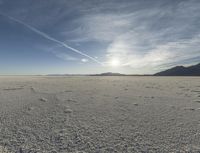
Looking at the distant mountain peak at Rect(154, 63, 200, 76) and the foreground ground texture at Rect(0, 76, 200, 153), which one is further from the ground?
the distant mountain peak at Rect(154, 63, 200, 76)

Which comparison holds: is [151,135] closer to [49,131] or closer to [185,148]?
[185,148]

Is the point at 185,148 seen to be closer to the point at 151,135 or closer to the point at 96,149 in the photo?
the point at 151,135

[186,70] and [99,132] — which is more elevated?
[186,70]

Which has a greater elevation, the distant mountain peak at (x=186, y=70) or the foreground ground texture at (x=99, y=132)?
the distant mountain peak at (x=186, y=70)

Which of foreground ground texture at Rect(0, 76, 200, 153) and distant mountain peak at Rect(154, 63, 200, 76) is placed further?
distant mountain peak at Rect(154, 63, 200, 76)

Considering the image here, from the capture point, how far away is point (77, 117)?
6.80m

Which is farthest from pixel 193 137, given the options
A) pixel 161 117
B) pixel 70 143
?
pixel 70 143

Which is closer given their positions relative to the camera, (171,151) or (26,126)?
(171,151)

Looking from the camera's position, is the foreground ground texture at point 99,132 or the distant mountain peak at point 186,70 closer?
the foreground ground texture at point 99,132

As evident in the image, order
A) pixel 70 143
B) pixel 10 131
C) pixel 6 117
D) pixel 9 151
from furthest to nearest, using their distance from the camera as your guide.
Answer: pixel 6 117, pixel 10 131, pixel 70 143, pixel 9 151

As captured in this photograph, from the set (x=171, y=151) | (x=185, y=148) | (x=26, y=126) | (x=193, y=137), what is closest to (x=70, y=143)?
(x=26, y=126)

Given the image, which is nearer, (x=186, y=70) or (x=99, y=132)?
(x=99, y=132)

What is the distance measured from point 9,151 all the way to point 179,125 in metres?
5.42

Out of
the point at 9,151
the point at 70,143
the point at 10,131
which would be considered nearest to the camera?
the point at 9,151
